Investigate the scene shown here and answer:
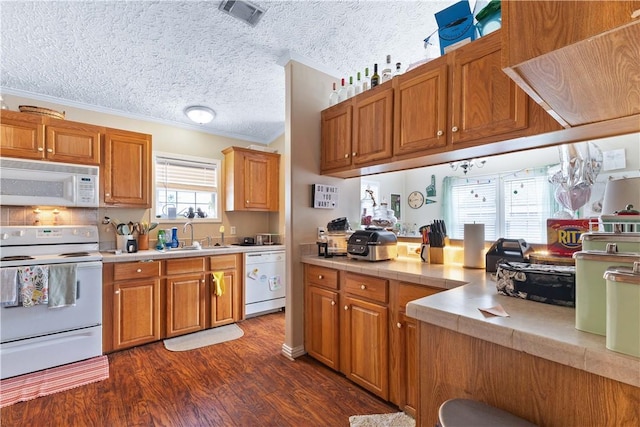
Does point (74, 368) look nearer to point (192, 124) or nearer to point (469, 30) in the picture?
point (192, 124)

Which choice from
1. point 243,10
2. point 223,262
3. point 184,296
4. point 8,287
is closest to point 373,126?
point 243,10

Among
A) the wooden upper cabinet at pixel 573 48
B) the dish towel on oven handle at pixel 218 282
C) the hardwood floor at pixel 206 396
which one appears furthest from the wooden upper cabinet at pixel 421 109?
the dish towel on oven handle at pixel 218 282

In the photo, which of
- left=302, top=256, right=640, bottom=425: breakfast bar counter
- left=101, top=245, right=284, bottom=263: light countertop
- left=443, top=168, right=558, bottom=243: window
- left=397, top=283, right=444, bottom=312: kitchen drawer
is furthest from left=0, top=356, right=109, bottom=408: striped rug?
left=443, top=168, right=558, bottom=243: window

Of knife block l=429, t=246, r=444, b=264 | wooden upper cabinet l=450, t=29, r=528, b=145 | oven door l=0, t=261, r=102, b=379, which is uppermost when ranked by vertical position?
wooden upper cabinet l=450, t=29, r=528, b=145

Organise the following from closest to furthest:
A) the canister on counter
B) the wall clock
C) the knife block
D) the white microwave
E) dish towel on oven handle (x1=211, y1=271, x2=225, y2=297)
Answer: the canister on counter < the knife block < the white microwave < dish towel on oven handle (x1=211, y1=271, x2=225, y2=297) < the wall clock

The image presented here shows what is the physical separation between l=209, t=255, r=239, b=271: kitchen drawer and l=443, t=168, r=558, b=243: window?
10.6 ft

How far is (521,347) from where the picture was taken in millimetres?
819

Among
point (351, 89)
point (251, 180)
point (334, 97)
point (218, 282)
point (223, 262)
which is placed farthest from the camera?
point (251, 180)

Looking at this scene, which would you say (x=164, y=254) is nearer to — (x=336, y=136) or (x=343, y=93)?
(x=336, y=136)

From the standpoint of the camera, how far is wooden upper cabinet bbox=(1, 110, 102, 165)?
251cm

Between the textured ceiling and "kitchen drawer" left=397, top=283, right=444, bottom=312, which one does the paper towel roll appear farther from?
the textured ceiling

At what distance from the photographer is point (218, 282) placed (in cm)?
319

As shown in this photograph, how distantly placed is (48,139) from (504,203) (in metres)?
6.05

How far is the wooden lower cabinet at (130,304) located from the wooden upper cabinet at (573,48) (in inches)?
125
